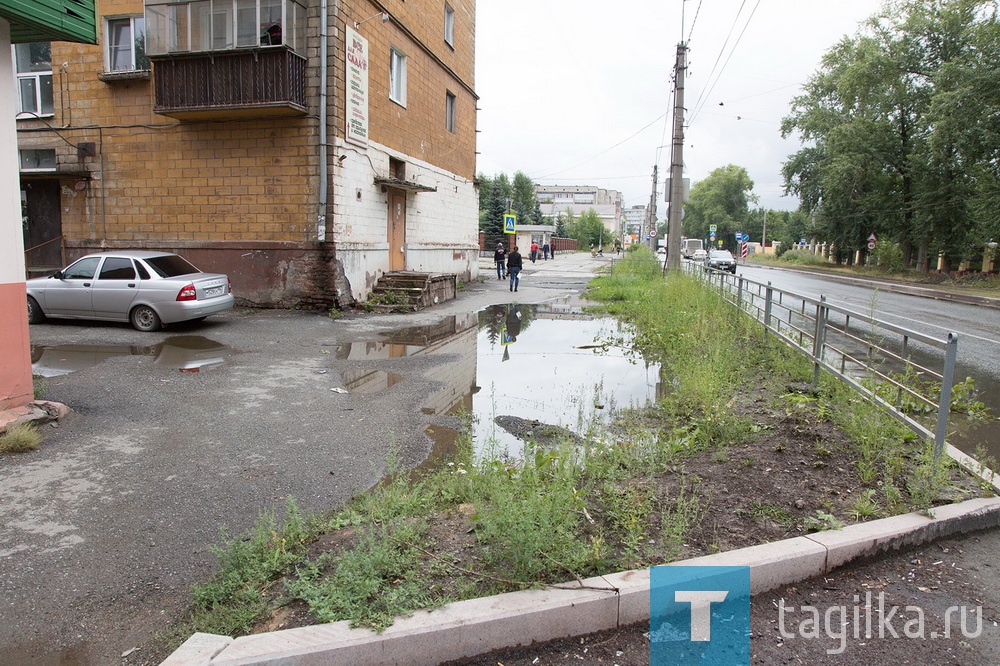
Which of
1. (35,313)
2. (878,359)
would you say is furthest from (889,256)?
(35,313)

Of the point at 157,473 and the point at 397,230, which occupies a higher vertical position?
the point at 397,230

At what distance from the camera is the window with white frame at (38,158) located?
16359 mm

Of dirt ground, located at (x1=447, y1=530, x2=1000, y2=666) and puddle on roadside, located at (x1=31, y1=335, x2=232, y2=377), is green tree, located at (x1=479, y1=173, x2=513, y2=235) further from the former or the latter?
dirt ground, located at (x1=447, y1=530, x2=1000, y2=666)

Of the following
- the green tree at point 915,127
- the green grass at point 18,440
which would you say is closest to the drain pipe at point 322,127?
the green grass at point 18,440

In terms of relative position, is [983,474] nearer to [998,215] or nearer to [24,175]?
[24,175]

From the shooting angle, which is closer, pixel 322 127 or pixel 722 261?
pixel 322 127

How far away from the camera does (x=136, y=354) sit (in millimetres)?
9969

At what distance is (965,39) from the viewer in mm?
30344

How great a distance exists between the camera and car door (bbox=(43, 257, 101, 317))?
12.1 meters

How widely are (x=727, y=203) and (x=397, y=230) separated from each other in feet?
300

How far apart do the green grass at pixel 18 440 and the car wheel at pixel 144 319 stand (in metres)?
6.49

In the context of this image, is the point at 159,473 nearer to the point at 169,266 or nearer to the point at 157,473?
the point at 157,473

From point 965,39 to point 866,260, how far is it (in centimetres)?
2009

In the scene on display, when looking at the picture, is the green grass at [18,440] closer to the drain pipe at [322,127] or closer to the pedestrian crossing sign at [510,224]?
the drain pipe at [322,127]
